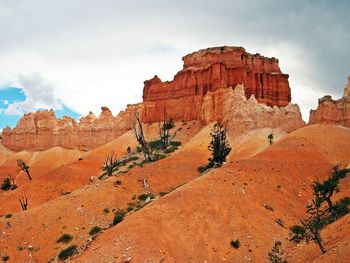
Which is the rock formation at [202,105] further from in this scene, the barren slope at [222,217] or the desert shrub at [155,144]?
the barren slope at [222,217]

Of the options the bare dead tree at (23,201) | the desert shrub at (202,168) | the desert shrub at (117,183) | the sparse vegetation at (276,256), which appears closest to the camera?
the sparse vegetation at (276,256)

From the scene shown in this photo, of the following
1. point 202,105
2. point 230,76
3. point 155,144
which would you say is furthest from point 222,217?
point 230,76

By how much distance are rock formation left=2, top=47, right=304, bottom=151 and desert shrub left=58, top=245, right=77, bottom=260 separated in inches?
1256

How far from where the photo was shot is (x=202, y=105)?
76.9 meters

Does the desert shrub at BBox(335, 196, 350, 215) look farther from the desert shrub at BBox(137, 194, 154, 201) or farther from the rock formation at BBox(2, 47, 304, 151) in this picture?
the rock formation at BBox(2, 47, 304, 151)

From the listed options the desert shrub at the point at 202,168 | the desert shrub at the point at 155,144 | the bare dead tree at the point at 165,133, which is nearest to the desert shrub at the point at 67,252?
the desert shrub at the point at 202,168

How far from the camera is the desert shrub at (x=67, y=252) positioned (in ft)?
127

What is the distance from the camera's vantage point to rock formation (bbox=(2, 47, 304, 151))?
66562 millimetres

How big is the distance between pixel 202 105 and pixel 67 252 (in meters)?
41.7

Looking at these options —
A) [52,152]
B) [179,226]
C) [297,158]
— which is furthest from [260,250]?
[52,152]

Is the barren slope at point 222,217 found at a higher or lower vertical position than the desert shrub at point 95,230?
lower

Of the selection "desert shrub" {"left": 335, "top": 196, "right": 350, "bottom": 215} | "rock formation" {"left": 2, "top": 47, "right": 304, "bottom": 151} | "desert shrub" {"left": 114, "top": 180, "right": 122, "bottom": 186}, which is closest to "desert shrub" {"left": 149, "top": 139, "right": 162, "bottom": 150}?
"rock formation" {"left": 2, "top": 47, "right": 304, "bottom": 151}

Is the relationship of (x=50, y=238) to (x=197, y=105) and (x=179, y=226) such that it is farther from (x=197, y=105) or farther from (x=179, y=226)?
(x=197, y=105)

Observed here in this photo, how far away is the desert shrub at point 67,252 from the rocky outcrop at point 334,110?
32348 millimetres
